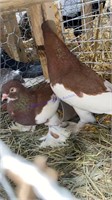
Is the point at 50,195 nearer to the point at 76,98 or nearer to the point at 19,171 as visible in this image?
the point at 19,171

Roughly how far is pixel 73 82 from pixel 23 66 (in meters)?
0.69

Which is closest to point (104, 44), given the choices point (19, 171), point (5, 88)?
point (5, 88)

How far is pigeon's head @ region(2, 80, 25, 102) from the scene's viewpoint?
53.6 inches

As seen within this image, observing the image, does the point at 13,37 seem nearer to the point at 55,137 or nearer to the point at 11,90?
the point at 11,90

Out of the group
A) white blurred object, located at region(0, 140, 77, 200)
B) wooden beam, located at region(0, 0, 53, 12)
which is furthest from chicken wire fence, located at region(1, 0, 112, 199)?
white blurred object, located at region(0, 140, 77, 200)

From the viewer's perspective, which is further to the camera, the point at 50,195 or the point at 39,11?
the point at 39,11

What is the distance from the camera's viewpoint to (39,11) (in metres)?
1.45

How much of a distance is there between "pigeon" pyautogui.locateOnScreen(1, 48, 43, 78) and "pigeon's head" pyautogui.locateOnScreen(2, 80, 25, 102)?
0.52 metres

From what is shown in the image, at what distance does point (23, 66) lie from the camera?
6.43 ft

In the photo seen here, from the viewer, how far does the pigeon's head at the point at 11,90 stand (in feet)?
4.47

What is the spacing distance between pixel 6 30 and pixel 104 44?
26.6 inches

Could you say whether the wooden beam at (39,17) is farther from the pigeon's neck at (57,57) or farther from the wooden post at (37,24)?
the pigeon's neck at (57,57)

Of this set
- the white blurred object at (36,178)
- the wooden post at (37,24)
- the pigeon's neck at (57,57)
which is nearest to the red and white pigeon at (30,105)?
the pigeon's neck at (57,57)

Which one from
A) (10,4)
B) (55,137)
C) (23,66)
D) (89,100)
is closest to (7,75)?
(23,66)
